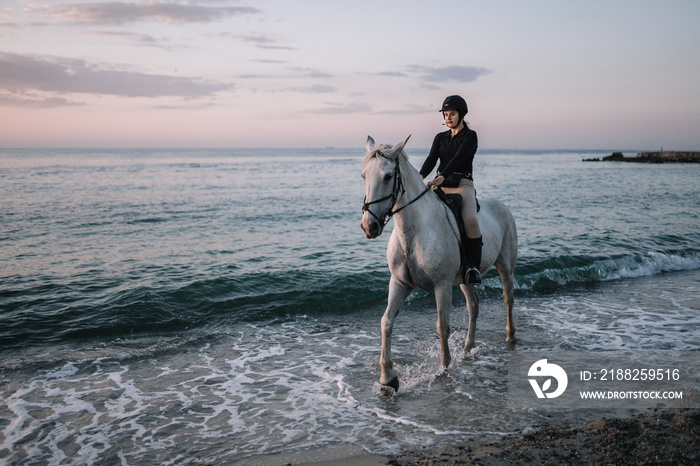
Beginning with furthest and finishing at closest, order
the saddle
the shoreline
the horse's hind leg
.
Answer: the horse's hind leg
the saddle
the shoreline

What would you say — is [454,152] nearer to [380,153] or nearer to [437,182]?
[437,182]

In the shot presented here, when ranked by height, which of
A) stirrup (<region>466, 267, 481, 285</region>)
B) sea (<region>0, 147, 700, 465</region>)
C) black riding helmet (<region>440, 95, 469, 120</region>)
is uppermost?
black riding helmet (<region>440, 95, 469, 120</region>)

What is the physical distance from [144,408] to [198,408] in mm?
608

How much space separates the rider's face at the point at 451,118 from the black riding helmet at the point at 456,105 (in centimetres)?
5

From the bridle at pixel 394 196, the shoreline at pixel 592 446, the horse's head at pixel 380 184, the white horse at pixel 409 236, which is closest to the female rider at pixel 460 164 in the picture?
the white horse at pixel 409 236

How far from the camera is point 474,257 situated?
573cm

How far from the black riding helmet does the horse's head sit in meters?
1.24

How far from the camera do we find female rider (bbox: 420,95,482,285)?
215 inches

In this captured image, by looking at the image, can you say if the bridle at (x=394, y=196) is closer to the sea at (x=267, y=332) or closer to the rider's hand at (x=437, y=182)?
the rider's hand at (x=437, y=182)

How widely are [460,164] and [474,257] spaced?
1.20m

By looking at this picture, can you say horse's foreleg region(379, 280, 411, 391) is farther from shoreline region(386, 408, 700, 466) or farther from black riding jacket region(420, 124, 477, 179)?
black riding jacket region(420, 124, 477, 179)

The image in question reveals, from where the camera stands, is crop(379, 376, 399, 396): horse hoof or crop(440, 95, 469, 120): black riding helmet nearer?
crop(379, 376, 399, 396): horse hoof

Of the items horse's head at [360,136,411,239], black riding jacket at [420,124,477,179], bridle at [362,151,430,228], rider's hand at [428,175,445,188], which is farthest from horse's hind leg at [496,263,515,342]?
horse's head at [360,136,411,239]

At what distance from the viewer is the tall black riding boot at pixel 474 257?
5.69m
